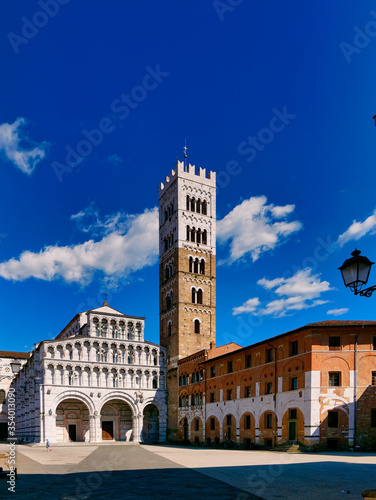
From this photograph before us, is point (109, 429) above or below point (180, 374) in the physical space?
below

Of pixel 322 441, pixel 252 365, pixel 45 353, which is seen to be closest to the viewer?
pixel 322 441

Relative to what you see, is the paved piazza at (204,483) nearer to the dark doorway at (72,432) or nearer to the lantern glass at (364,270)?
the lantern glass at (364,270)

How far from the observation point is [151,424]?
5862 centimetres

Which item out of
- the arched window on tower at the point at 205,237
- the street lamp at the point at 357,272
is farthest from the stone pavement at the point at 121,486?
the arched window on tower at the point at 205,237

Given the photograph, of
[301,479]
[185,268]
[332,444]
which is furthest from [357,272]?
[185,268]

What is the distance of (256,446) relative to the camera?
3791 centimetres

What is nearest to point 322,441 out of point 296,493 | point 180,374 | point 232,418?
point 232,418

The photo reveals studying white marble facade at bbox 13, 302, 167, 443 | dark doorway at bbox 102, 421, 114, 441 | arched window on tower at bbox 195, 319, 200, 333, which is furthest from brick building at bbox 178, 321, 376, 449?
dark doorway at bbox 102, 421, 114, 441

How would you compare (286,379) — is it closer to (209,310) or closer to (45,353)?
(209,310)

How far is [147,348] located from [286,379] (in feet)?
87.6

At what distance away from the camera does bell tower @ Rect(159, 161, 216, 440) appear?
58.2m

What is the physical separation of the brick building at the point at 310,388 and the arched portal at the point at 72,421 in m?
20.4

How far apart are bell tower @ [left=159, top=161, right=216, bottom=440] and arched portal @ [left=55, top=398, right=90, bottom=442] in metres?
10.6

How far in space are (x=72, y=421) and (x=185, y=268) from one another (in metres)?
23.4
